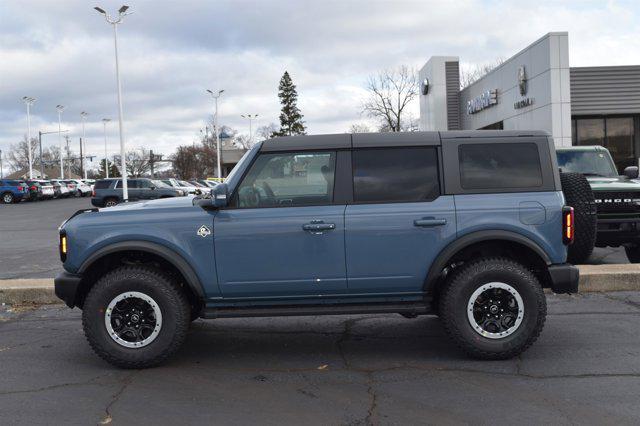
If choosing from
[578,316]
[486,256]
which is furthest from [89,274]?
[578,316]

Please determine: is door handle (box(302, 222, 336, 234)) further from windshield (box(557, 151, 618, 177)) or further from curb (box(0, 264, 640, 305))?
windshield (box(557, 151, 618, 177))

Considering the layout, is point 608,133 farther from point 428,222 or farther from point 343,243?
point 343,243

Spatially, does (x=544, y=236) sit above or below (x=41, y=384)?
above

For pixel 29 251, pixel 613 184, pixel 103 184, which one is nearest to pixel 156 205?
pixel 613 184

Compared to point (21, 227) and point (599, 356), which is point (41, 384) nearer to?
point (599, 356)

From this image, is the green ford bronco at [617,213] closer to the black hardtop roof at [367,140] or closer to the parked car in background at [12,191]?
the black hardtop roof at [367,140]

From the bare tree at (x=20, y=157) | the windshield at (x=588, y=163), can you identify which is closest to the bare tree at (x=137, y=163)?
the bare tree at (x=20, y=157)

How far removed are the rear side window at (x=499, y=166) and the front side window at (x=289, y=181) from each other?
114 cm

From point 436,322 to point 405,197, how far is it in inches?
76.2

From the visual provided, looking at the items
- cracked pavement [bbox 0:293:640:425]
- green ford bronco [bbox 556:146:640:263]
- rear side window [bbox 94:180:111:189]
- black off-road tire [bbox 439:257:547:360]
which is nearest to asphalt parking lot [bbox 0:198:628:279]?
green ford bronco [bbox 556:146:640:263]

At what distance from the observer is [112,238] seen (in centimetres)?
502

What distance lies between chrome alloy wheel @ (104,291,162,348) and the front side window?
1139mm

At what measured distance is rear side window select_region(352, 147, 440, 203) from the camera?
5117 mm

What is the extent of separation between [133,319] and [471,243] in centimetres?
286
